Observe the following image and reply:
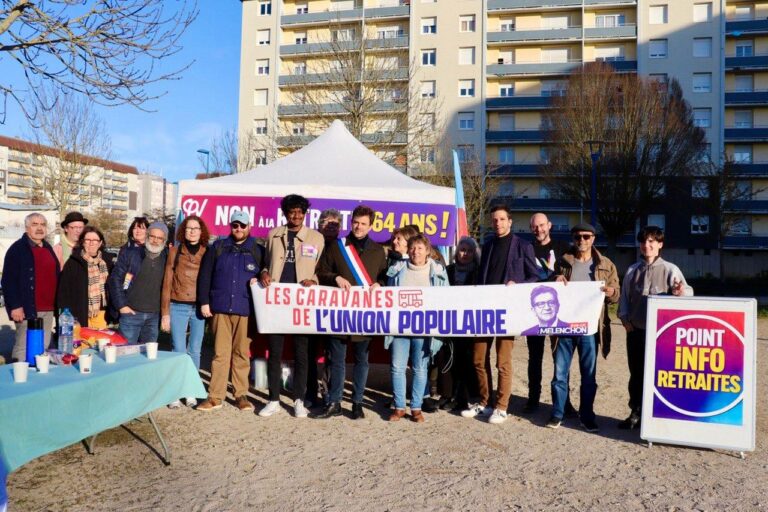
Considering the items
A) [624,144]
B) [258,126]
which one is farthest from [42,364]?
[258,126]

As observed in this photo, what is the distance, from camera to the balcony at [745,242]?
4022cm

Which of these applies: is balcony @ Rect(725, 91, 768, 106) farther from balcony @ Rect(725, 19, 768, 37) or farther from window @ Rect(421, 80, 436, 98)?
window @ Rect(421, 80, 436, 98)

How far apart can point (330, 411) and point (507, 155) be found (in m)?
41.4

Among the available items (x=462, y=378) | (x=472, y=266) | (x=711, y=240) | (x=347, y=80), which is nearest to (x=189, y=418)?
(x=462, y=378)

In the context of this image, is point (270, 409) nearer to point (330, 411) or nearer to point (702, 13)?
point (330, 411)

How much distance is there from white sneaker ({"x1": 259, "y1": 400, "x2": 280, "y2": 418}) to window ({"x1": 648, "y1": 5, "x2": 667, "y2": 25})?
148 feet

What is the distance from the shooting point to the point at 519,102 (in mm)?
43781

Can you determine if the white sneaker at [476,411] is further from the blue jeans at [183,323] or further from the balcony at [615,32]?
the balcony at [615,32]

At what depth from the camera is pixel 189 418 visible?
18.4 feet

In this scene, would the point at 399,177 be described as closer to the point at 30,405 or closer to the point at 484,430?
the point at 484,430

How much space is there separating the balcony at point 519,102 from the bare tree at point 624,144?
1170 centimetres

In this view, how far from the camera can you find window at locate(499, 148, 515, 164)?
44719 mm

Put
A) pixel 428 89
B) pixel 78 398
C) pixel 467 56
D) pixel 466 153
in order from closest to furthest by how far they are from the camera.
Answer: pixel 78 398, pixel 466 153, pixel 467 56, pixel 428 89

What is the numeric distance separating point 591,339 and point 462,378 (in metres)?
1.28
